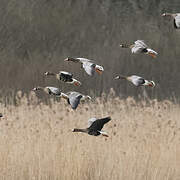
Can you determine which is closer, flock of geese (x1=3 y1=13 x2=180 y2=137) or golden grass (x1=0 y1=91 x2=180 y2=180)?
flock of geese (x1=3 y1=13 x2=180 y2=137)

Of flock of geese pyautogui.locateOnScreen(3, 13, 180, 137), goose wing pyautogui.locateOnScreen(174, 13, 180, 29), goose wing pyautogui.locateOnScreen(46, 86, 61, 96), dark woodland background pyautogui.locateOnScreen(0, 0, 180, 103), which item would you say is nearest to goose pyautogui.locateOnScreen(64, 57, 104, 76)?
flock of geese pyautogui.locateOnScreen(3, 13, 180, 137)

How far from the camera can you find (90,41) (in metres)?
21.0

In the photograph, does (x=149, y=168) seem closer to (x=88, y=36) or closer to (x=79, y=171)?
(x=79, y=171)

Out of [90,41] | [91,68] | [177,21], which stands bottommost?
[91,68]

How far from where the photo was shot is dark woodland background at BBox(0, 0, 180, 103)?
1841 centimetres

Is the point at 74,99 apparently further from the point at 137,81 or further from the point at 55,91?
the point at 137,81

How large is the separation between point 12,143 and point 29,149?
288 millimetres

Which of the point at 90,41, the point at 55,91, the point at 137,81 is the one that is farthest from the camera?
the point at 90,41

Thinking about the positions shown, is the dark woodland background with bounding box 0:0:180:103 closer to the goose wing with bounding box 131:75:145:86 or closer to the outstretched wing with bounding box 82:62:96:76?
the goose wing with bounding box 131:75:145:86

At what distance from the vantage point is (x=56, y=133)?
9.06 m

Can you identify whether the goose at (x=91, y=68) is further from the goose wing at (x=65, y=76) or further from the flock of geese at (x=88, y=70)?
the goose wing at (x=65, y=76)

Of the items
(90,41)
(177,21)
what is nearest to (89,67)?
(177,21)

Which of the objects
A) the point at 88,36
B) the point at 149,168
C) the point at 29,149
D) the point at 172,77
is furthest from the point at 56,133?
the point at 88,36

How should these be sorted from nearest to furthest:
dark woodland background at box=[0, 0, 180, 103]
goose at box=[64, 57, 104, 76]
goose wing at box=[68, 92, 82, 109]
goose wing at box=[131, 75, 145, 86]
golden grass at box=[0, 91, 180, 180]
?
1. goose at box=[64, 57, 104, 76]
2. goose wing at box=[68, 92, 82, 109]
3. goose wing at box=[131, 75, 145, 86]
4. golden grass at box=[0, 91, 180, 180]
5. dark woodland background at box=[0, 0, 180, 103]
